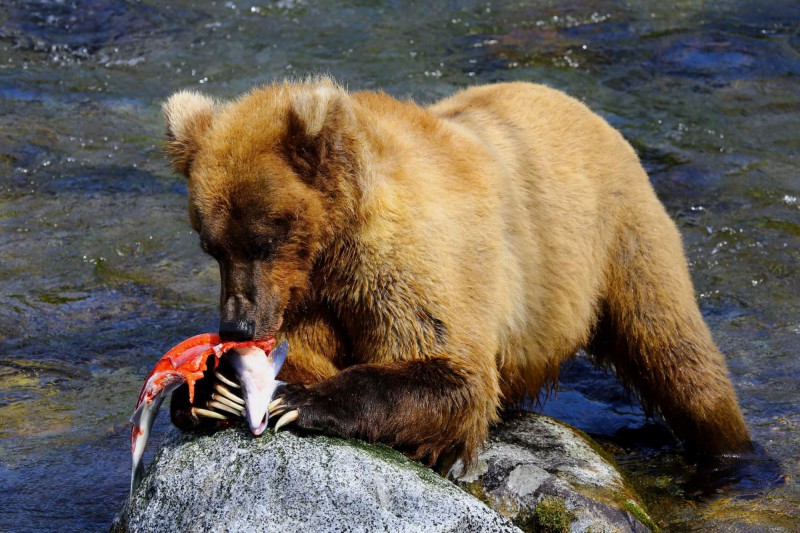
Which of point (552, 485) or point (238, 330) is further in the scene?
point (552, 485)

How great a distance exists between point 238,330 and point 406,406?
2.58ft

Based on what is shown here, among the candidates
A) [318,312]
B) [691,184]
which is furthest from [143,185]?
[318,312]

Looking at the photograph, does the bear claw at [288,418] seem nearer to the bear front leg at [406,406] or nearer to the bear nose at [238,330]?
the bear front leg at [406,406]

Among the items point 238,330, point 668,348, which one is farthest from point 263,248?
point 668,348

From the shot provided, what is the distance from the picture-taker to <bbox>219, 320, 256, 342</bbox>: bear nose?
4.59m

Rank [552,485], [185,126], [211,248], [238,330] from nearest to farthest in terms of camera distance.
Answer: [238,330] < [211,248] < [185,126] < [552,485]

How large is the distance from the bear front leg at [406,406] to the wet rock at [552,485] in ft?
0.85

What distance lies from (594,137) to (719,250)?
3.40 m

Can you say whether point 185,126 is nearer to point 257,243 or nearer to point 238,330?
point 257,243

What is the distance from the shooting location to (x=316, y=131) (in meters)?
4.66

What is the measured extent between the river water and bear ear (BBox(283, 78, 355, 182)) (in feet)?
6.92

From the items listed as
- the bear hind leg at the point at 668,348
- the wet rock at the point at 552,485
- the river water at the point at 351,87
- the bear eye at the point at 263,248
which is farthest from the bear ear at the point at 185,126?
the bear hind leg at the point at 668,348

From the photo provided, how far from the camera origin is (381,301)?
4.86 meters

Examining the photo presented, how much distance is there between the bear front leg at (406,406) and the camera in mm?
4469
